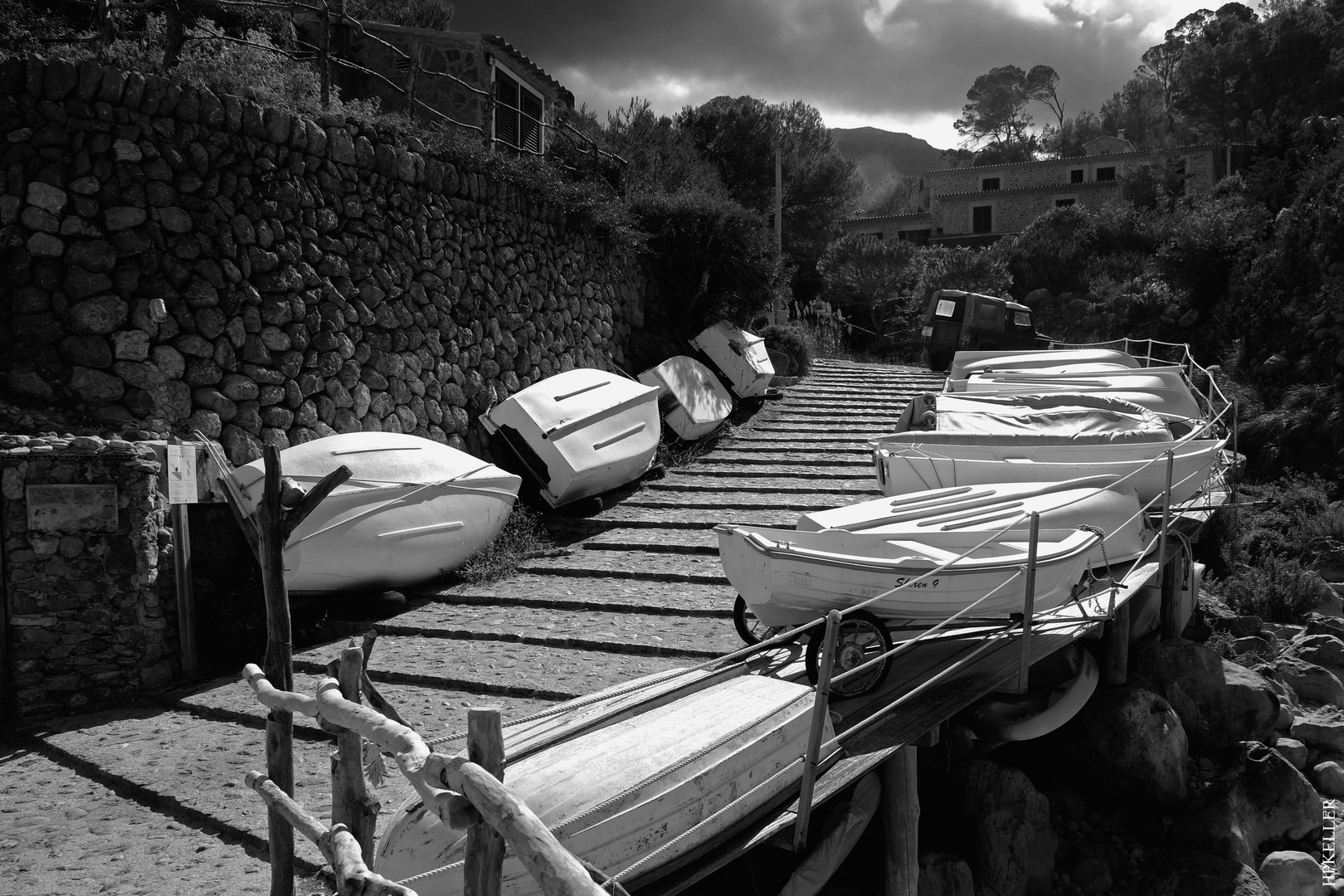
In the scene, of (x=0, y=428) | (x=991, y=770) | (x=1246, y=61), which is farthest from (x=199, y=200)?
(x=1246, y=61)

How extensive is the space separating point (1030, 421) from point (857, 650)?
188 inches

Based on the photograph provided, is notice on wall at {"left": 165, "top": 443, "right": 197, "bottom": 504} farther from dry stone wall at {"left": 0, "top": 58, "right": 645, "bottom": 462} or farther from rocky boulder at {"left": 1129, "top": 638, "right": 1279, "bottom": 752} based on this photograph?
rocky boulder at {"left": 1129, "top": 638, "right": 1279, "bottom": 752}

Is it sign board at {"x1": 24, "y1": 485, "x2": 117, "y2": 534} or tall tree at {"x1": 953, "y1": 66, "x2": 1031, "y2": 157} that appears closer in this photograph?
sign board at {"x1": 24, "y1": 485, "x2": 117, "y2": 534}

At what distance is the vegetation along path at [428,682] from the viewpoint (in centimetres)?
457

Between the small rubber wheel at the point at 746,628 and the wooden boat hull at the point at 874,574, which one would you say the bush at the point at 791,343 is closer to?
the small rubber wheel at the point at 746,628

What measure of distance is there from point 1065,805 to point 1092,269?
24.0 meters

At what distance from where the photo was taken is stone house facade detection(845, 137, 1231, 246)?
35.5 m

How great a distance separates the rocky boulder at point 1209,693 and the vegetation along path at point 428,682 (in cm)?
349

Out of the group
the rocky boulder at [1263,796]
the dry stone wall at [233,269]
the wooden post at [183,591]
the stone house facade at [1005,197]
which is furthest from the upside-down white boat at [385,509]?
the stone house facade at [1005,197]

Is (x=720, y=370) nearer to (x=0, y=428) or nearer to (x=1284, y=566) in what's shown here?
(x=1284, y=566)

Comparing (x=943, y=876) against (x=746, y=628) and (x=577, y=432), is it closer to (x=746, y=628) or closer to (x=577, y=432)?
(x=746, y=628)

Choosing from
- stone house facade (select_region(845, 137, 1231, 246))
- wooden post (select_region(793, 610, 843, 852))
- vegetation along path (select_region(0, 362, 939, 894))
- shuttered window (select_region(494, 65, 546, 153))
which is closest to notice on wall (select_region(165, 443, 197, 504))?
vegetation along path (select_region(0, 362, 939, 894))

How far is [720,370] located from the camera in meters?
15.4

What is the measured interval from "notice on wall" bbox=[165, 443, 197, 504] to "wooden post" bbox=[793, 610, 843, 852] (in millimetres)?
4946
